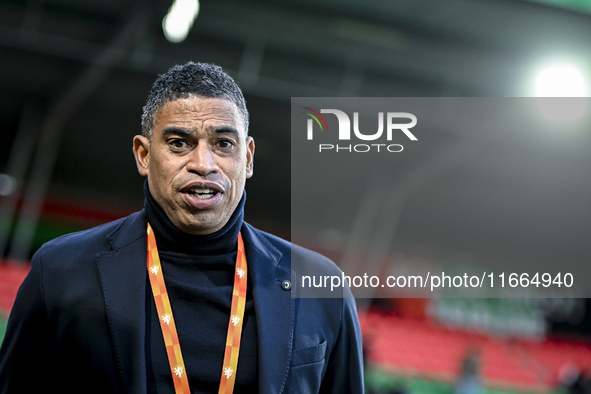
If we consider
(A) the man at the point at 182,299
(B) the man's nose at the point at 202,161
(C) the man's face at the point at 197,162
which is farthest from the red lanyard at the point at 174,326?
(B) the man's nose at the point at 202,161

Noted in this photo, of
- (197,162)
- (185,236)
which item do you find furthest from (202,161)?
(185,236)

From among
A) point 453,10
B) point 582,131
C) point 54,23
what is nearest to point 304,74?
point 453,10

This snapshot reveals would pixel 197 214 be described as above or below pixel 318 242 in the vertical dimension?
below

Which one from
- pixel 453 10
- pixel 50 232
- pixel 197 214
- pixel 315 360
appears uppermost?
pixel 453 10

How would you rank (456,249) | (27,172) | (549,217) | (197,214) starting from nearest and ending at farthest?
(197,214), (27,172), (549,217), (456,249)

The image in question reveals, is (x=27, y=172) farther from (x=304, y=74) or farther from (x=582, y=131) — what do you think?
(x=582, y=131)

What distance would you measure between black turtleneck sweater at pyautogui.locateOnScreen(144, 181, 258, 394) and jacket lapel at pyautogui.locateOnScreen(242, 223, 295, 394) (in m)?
0.05

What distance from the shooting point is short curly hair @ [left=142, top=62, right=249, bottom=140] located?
142cm

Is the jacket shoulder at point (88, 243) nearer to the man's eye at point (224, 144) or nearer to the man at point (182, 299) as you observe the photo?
the man at point (182, 299)

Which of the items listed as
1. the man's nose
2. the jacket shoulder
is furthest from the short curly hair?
the jacket shoulder

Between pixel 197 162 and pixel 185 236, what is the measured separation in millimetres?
205

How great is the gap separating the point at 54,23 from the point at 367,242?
868 cm

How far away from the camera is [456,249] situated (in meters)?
16.2

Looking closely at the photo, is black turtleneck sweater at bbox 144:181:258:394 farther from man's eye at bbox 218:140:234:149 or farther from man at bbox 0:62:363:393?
man's eye at bbox 218:140:234:149
